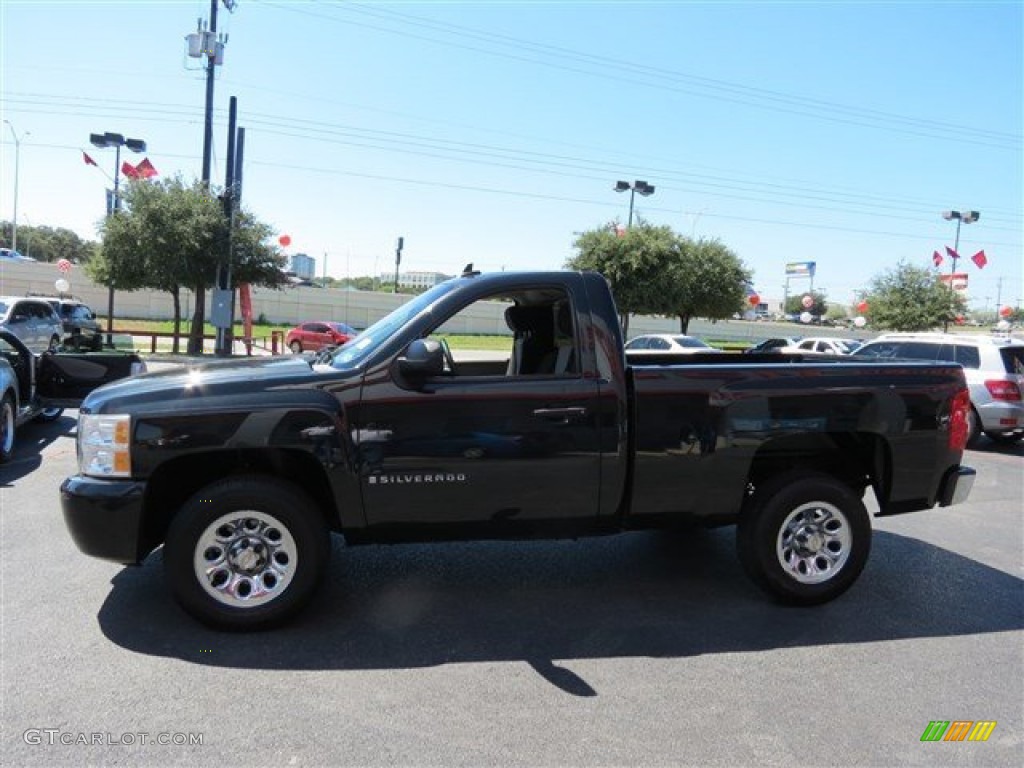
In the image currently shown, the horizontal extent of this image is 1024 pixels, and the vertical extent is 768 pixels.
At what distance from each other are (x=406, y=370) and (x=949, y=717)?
9.85ft

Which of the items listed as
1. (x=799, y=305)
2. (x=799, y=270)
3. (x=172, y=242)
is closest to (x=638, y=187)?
(x=172, y=242)

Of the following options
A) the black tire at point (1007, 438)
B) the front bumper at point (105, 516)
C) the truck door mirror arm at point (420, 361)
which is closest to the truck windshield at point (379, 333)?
the truck door mirror arm at point (420, 361)

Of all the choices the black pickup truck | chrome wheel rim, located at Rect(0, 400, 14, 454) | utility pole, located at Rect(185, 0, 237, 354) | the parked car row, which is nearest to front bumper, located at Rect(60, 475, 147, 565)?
the black pickup truck

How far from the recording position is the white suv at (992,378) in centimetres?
1141

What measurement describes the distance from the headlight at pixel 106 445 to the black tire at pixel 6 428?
16.4 ft

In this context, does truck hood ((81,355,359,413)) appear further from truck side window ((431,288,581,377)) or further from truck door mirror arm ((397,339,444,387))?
truck side window ((431,288,581,377))

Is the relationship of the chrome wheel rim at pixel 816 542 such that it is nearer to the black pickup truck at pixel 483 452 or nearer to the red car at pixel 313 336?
the black pickup truck at pixel 483 452

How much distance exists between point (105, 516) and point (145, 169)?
97.5ft

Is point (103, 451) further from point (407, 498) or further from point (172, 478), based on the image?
point (407, 498)

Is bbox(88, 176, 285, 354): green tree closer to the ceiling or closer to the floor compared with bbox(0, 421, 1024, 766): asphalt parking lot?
closer to the ceiling

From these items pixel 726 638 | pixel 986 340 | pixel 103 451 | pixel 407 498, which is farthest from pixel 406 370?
pixel 986 340

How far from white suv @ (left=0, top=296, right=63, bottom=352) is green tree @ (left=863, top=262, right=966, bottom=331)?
4066 cm

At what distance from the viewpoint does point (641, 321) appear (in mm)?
63312

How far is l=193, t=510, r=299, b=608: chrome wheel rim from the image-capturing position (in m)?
3.89
